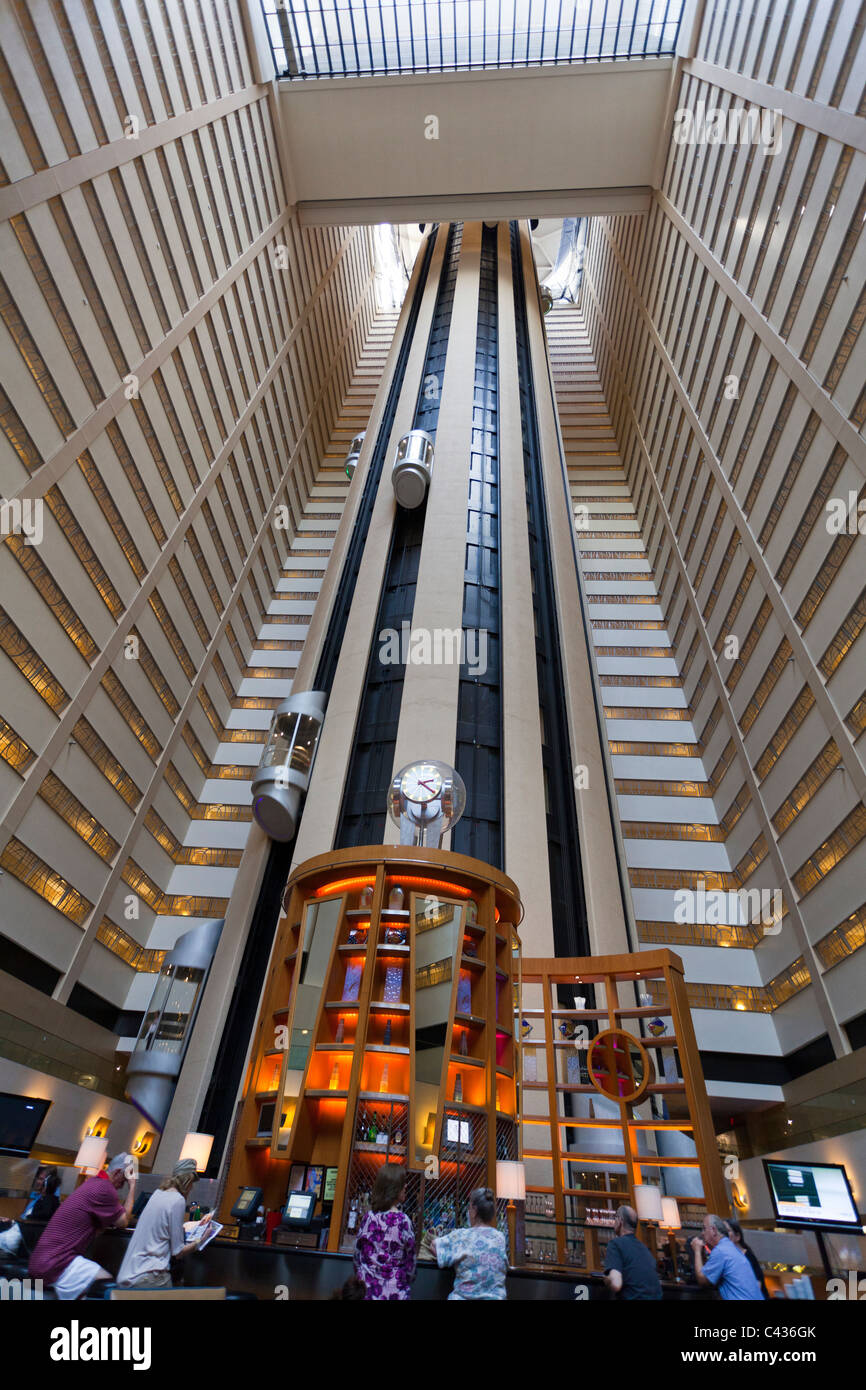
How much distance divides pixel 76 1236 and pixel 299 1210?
385 centimetres

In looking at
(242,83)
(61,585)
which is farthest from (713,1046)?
(242,83)

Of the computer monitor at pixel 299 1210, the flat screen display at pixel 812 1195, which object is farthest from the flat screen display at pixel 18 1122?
the flat screen display at pixel 812 1195

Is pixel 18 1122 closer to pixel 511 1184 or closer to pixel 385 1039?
pixel 385 1039

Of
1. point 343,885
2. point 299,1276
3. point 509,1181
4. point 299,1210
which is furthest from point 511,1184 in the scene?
point 343,885

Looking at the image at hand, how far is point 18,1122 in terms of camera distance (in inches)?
436

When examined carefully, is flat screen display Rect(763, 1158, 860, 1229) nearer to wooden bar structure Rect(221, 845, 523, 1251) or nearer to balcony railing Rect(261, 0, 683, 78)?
wooden bar structure Rect(221, 845, 523, 1251)

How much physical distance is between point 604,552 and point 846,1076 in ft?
86.5

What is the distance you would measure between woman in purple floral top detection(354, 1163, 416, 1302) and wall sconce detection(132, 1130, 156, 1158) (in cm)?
2196

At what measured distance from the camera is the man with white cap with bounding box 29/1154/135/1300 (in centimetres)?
486

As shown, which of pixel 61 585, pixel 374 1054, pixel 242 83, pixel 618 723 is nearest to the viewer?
pixel 374 1054

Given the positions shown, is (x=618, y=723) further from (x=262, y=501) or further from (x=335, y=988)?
(x=335, y=988)

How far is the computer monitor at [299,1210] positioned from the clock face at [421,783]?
23.2 feet

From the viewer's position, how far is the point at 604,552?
38.5 m

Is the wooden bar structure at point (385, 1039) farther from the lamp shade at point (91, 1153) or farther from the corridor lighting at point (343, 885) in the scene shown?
the lamp shade at point (91, 1153)
